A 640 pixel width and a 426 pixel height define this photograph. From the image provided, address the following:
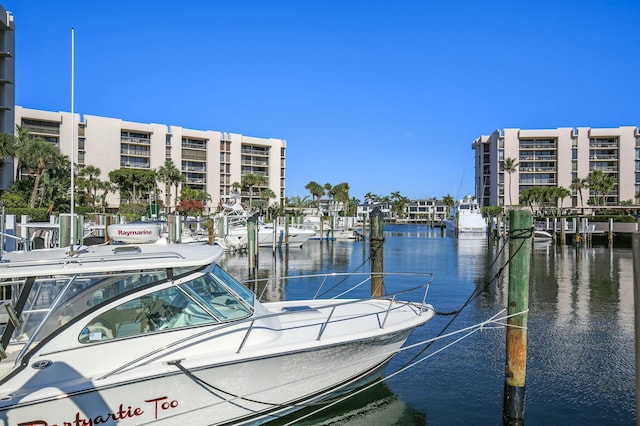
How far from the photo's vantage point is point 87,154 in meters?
76.9

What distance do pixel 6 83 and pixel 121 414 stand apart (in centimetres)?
5234

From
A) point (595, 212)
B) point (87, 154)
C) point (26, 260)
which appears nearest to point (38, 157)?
point (87, 154)

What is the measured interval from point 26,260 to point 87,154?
258 ft

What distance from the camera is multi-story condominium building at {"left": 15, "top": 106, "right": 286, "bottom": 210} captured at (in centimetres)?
7531

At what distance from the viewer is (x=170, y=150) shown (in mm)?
85500

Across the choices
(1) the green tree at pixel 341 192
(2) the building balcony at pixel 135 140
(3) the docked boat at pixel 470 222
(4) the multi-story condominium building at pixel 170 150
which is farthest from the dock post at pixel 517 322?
(1) the green tree at pixel 341 192

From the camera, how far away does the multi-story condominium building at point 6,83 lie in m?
46.2

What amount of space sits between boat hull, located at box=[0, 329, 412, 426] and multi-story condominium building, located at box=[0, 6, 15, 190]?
48.6 m

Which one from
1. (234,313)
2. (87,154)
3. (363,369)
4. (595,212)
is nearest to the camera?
(234,313)

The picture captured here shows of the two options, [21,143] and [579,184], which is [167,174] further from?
[579,184]

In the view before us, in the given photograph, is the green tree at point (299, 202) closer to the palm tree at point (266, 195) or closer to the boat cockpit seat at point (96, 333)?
the palm tree at point (266, 195)

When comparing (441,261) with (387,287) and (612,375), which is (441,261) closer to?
(387,287)

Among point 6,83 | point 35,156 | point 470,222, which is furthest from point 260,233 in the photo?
point 470,222

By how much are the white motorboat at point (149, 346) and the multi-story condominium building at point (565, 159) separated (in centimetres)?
9105
